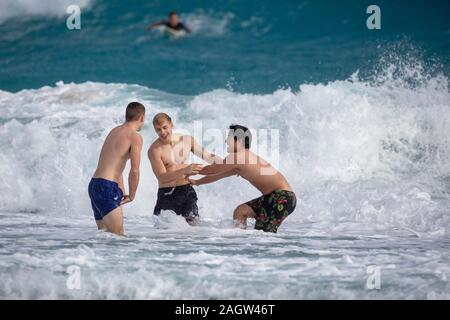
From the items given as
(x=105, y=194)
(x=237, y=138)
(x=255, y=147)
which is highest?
(x=255, y=147)

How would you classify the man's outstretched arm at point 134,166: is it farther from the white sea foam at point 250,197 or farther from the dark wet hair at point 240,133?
the dark wet hair at point 240,133

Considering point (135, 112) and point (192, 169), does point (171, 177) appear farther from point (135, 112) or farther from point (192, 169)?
point (135, 112)

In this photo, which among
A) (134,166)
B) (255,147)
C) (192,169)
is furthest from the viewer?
(255,147)

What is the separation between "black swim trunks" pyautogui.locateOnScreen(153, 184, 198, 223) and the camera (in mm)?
5762

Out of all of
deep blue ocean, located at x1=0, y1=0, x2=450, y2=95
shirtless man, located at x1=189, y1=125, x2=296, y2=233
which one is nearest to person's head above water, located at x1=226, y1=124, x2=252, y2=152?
shirtless man, located at x1=189, y1=125, x2=296, y2=233

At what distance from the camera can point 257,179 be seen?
18.6 ft

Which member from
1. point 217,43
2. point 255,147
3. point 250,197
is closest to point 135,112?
point 250,197

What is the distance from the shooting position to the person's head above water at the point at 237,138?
5.56 meters

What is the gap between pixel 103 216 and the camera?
5.41 m

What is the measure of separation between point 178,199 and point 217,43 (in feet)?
36.6

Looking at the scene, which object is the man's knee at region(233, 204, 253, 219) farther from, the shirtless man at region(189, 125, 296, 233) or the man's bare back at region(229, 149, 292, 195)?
the man's bare back at region(229, 149, 292, 195)

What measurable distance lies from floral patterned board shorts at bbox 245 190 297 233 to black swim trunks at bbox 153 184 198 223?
0.52 meters

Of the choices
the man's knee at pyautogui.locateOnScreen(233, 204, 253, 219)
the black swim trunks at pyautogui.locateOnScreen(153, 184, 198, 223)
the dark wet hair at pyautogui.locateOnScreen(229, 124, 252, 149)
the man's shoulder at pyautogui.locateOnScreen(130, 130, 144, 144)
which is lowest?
the man's knee at pyautogui.locateOnScreen(233, 204, 253, 219)
